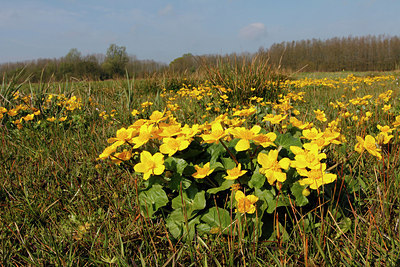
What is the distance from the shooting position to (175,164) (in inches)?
53.8

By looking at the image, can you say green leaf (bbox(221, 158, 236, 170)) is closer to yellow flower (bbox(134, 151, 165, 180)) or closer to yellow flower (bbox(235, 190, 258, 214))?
yellow flower (bbox(235, 190, 258, 214))

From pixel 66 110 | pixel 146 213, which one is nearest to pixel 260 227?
pixel 146 213

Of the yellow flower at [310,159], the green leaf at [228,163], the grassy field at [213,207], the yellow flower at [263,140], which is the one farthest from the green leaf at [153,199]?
the yellow flower at [310,159]

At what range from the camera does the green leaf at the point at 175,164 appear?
52.6 inches

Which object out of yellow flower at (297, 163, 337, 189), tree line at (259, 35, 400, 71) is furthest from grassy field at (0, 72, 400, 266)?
tree line at (259, 35, 400, 71)

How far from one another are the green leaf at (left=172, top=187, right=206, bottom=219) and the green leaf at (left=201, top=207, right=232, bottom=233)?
0.08m

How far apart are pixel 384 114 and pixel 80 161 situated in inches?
139

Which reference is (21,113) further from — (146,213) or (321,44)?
(321,44)

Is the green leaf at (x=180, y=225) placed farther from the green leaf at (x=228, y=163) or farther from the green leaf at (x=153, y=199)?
the green leaf at (x=228, y=163)

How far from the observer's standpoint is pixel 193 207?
133cm

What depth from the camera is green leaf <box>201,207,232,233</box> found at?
1271 millimetres

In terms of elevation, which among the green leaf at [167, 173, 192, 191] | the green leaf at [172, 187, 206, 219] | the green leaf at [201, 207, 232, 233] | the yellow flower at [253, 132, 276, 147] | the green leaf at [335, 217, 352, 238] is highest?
the yellow flower at [253, 132, 276, 147]

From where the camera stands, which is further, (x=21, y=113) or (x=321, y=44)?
(x=321, y=44)

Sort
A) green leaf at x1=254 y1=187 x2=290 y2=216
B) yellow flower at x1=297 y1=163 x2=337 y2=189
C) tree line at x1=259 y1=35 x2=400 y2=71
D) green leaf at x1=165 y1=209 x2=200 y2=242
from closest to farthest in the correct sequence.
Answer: yellow flower at x1=297 y1=163 x2=337 y2=189
green leaf at x1=254 y1=187 x2=290 y2=216
green leaf at x1=165 y1=209 x2=200 y2=242
tree line at x1=259 y1=35 x2=400 y2=71
